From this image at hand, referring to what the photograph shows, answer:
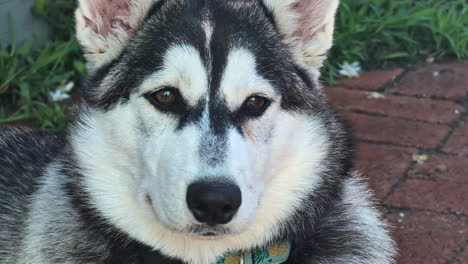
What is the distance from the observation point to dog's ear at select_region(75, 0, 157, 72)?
3.26m

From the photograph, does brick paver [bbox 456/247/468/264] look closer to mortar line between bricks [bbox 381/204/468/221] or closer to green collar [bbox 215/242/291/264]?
mortar line between bricks [bbox 381/204/468/221]

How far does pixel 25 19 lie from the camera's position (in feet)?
19.5

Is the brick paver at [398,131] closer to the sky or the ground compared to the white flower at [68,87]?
closer to the ground

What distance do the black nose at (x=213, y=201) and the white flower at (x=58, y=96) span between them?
124 inches

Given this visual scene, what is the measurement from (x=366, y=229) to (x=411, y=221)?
3.27 ft

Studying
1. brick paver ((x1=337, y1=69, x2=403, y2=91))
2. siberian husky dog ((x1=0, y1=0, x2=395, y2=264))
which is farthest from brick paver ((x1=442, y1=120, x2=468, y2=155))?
siberian husky dog ((x1=0, y1=0, x2=395, y2=264))

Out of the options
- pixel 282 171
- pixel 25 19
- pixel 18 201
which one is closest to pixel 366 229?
pixel 282 171

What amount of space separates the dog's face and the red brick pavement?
4.02ft

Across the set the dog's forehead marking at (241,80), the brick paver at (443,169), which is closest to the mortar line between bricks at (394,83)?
the brick paver at (443,169)

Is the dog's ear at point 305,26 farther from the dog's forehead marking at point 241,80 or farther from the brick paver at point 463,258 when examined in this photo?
the brick paver at point 463,258

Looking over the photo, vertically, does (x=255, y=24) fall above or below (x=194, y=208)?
above

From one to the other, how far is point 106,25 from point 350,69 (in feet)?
10.3

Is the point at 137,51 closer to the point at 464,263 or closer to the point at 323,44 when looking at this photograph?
the point at 323,44

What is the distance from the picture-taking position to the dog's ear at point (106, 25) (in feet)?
10.7
